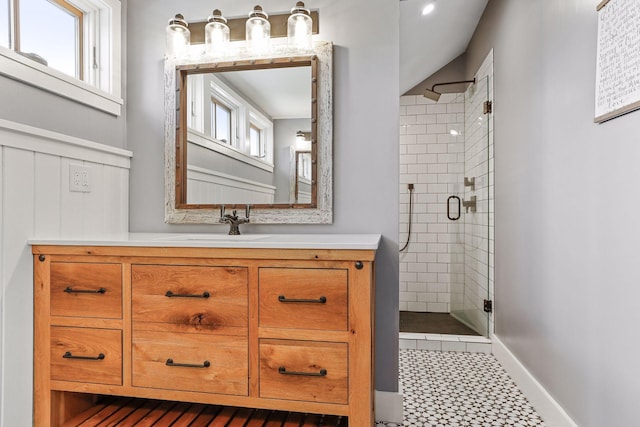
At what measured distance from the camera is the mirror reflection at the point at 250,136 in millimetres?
2051

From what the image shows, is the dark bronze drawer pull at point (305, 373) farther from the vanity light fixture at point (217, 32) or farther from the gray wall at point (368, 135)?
the vanity light fixture at point (217, 32)

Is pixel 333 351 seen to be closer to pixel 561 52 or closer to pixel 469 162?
pixel 561 52

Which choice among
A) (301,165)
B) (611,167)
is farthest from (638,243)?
(301,165)

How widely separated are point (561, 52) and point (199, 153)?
6.01 feet

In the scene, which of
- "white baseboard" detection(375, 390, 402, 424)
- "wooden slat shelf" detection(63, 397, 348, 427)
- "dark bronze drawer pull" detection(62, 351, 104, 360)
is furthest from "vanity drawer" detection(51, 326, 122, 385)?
"white baseboard" detection(375, 390, 402, 424)

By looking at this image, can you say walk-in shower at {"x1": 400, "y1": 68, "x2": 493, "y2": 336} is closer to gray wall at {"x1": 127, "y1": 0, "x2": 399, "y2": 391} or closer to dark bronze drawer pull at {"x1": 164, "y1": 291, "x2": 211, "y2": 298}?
Result: gray wall at {"x1": 127, "y1": 0, "x2": 399, "y2": 391}

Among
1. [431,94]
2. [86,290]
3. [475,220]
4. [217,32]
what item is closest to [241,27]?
[217,32]

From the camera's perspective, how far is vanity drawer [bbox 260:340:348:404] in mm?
1425

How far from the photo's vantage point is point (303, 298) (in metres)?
1.45

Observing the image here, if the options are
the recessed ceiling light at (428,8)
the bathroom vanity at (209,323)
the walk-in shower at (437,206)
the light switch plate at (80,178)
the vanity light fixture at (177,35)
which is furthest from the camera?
the walk-in shower at (437,206)

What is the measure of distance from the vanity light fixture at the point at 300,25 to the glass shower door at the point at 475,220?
1711mm

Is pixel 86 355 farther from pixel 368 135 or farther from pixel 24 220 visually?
pixel 368 135

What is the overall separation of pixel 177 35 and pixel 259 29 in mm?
451

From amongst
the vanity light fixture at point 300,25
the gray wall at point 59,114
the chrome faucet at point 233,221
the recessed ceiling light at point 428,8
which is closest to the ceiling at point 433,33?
the recessed ceiling light at point 428,8
